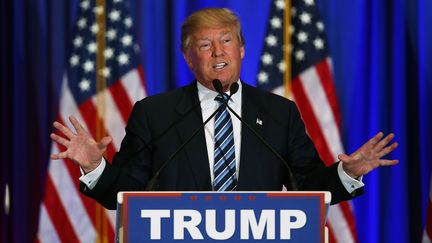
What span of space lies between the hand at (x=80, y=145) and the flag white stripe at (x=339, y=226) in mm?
→ 2561

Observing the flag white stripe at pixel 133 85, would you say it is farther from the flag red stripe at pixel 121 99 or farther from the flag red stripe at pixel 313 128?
the flag red stripe at pixel 313 128

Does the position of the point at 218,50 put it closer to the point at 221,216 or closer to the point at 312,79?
the point at 221,216

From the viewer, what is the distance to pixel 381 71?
454cm

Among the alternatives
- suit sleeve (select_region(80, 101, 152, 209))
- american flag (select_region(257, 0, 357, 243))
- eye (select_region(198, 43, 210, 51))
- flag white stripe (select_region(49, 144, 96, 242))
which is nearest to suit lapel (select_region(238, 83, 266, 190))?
eye (select_region(198, 43, 210, 51))

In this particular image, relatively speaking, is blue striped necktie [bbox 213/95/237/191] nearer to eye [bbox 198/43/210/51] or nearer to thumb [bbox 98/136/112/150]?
eye [bbox 198/43/210/51]

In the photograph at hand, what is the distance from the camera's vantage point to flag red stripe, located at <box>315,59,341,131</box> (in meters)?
4.57

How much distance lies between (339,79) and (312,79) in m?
0.16

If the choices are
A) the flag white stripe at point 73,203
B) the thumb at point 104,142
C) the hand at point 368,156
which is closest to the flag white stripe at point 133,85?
the flag white stripe at point 73,203

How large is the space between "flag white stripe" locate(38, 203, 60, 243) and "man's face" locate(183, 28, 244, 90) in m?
2.24

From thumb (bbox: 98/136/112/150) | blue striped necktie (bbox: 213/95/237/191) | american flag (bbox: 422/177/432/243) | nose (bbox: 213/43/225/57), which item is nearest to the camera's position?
thumb (bbox: 98/136/112/150)

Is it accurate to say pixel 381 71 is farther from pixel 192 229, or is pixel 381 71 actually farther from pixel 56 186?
pixel 192 229

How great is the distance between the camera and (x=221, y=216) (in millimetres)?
1940

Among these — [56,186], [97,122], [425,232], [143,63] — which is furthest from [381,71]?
[56,186]

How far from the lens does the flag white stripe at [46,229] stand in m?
4.57
